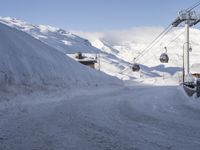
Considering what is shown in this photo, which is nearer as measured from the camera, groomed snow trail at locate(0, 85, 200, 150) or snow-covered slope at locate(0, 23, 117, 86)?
groomed snow trail at locate(0, 85, 200, 150)

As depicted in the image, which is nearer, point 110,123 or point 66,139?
point 66,139

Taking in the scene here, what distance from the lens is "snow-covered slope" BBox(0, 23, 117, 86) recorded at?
26.6 meters

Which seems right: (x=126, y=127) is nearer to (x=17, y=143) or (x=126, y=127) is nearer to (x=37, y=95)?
(x=17, y=143)

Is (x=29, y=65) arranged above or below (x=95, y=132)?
above

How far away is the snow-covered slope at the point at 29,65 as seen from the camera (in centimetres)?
2659

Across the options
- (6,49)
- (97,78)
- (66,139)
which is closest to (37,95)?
(6,49)

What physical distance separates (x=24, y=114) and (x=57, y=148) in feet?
22.5

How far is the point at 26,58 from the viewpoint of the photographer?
31312 millimetres

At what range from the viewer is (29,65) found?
100ft

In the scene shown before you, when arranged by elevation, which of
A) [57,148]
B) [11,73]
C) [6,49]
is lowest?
[57,148]

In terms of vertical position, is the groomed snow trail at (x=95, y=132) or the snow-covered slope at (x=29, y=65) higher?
the snow-covered slope at (x=29, y=65)

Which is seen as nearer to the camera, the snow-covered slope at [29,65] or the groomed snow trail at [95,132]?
the groomed snow trail at [95,132]

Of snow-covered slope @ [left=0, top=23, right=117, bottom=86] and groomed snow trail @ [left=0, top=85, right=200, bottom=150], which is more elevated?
→ snow-covered slope @ [left=0, top=23, right=117, bottom=86]

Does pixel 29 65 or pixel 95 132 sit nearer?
pixel 95 132
